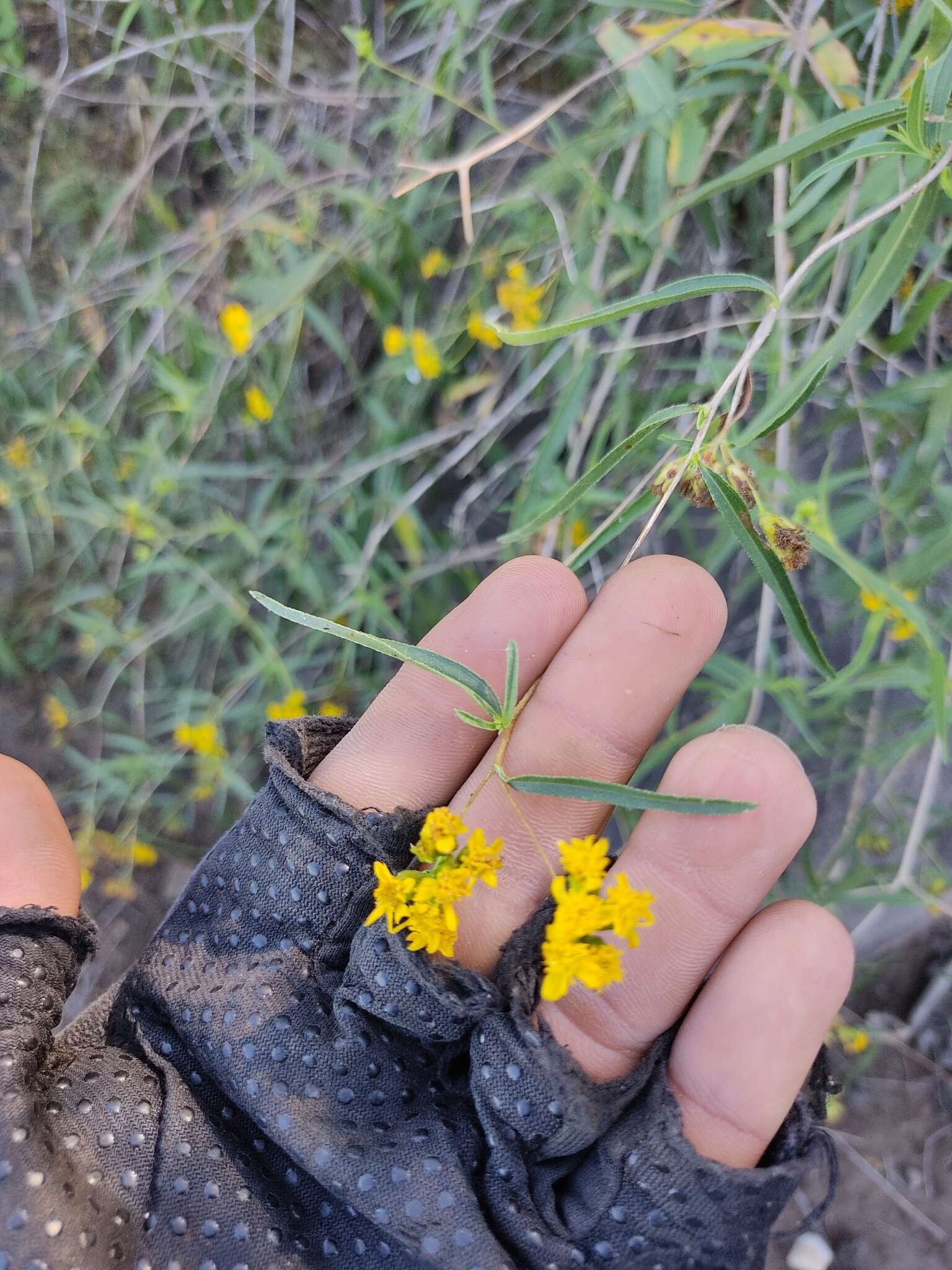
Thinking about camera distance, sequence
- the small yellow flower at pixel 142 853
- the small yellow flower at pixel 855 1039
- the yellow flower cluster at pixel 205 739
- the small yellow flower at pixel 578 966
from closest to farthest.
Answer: the small yellow flower at pixel 578 966, the small yellow flower at pixel 855 1039, the yellow flower cluster at pixel 205 739, the small yellow flower at pixel 142 853

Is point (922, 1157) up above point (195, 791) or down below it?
below

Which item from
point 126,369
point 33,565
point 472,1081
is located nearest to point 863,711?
point 472,1081

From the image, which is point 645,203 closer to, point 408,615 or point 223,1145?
point 408,615

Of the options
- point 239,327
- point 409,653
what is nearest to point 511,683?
point 409,653

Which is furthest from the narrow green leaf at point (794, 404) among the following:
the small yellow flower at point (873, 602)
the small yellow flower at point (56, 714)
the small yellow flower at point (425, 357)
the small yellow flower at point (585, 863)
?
the small yellow flower at point (56, 714)

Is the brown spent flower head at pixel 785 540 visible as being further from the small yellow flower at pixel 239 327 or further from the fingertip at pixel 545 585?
the small yellow flower at pixel 239 327

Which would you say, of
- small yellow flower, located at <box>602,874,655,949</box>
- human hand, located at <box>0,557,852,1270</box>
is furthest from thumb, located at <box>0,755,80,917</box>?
small yellow flower, located at <box>602,874,655,949</box>
